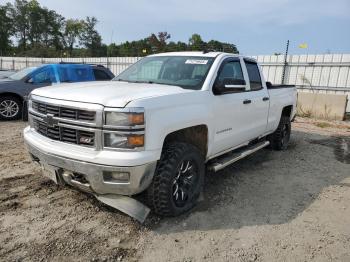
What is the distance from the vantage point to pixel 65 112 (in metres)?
3.39

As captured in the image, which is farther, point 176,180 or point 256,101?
point 256,101

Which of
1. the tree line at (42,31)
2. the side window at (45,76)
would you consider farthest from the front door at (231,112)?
the tree line at (42,31)

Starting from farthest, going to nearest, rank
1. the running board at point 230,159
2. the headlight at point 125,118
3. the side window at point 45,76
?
1. the side window at point 45,76
2. the running board at point 230,159
3. the headlight at point 125,118

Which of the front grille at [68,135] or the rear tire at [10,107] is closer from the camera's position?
the front grille at [68,135]

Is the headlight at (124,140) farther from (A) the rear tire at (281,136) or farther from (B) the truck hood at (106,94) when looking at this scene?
(A) the rear tire at (281,136)

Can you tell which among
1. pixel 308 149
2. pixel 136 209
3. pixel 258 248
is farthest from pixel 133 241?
pixel 308 149

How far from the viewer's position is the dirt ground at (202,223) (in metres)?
3.16

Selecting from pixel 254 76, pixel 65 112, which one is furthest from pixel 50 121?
pixel 254 76

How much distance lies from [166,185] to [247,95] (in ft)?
7.24

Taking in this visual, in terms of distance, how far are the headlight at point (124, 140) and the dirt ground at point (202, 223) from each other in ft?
3.16

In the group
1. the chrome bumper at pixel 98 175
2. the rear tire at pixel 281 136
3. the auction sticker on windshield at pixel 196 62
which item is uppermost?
the auction sticker on windshield at pixel 196 62

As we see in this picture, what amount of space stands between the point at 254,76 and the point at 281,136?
2003 mm

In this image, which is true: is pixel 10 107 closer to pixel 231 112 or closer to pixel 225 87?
pixel 231 112

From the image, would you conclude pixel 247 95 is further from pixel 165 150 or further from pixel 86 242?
pixel 86 242
